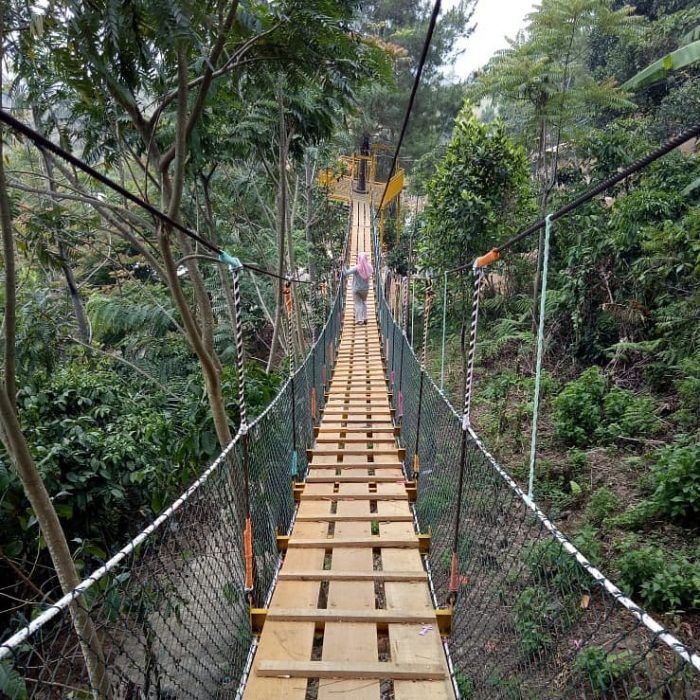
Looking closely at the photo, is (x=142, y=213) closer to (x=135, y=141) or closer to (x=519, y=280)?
(x=135, y=141)

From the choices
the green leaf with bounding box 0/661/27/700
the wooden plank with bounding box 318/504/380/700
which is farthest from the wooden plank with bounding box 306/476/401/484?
the green leaf with bounding box 0/661/27/700

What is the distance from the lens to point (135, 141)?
9.51 ft

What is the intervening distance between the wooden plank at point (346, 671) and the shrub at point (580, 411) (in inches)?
97.4

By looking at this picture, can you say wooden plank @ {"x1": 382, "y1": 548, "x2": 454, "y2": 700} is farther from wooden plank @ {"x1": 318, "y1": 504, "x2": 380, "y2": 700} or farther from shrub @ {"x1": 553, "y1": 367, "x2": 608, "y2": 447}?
shrub @ {"x1": 553, "y1": 367, "x2": 608, "y2": 447}

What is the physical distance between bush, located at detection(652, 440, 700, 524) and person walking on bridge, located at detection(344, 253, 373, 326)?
3823 mm

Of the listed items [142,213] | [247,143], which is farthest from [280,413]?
[142,213]

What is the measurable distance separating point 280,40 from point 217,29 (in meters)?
0.29

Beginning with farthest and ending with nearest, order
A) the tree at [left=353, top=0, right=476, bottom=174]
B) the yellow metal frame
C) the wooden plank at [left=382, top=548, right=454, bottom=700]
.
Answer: the yellow metal frame < the tree at [left=353, top=0, right=476, bottom=174] < the wooden plank at [left=382, top=548, right=454, bottom=700]

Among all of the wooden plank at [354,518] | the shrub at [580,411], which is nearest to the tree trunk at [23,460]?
the wooden plank at [354,518]

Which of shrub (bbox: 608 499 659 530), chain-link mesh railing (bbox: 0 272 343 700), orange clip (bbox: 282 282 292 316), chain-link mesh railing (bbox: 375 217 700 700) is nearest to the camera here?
chain-link mesh railing (bbox: 0 272 343 700)

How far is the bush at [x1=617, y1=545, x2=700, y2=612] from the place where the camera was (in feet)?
6.51

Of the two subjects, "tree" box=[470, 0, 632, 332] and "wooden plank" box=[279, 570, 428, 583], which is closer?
"wooden plank" box=[279, 570, 428, 583]

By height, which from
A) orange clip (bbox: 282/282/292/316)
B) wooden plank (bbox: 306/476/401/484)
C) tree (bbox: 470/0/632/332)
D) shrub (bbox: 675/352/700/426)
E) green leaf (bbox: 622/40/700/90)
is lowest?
wooden plank (bbox: 306/476/401/484)

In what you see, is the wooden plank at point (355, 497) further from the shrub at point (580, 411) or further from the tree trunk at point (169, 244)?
the shrub at point (580, 411)
